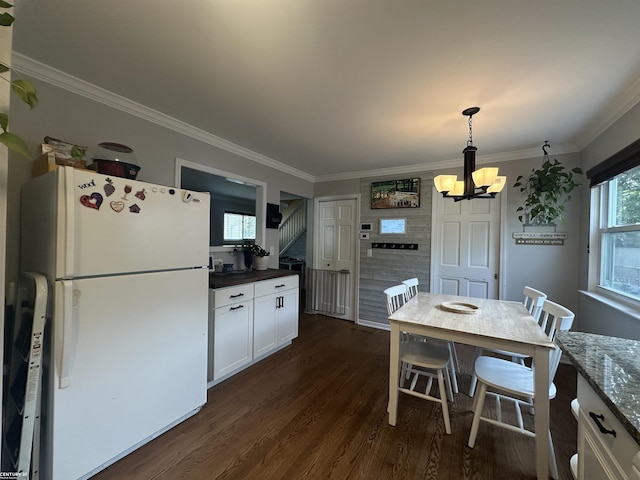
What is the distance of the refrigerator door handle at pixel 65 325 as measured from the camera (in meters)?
1.25

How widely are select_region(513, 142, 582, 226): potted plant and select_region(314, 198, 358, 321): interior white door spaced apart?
219 centimetres

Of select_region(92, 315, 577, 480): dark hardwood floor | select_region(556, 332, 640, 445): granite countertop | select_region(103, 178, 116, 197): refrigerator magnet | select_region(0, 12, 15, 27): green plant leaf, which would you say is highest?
select_region(0, 12, 15, 27): green plant leaf

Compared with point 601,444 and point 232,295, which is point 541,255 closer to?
point 601,444

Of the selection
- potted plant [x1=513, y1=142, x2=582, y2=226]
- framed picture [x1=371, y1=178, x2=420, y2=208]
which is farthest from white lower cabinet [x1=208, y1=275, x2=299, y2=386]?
Result: potted plant [x1=513, y1=142, x2=582, y2=226]

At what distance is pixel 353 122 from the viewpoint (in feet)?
8.04

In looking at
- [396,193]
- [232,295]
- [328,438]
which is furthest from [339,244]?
[328,438]

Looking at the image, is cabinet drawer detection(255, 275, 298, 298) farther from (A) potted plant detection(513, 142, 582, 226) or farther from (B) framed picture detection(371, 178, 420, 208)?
(A) potted plant detection(513, 142, 582, 226)

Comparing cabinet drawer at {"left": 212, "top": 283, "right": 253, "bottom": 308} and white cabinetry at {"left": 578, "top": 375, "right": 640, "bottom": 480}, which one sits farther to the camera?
cabinet drawer at {"left": 212, "top": 283, "right": 253, "bottom": 308}

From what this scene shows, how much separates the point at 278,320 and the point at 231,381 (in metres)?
0.76

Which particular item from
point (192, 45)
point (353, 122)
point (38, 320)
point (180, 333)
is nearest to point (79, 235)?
point (38, 320)

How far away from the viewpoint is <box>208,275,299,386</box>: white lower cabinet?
2.27 metres

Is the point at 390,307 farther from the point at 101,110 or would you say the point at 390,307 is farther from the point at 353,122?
the point at 101,110

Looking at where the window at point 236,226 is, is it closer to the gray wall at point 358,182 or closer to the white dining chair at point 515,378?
the gray wall at point 358,182

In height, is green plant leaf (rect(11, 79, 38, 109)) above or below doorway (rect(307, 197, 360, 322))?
above
